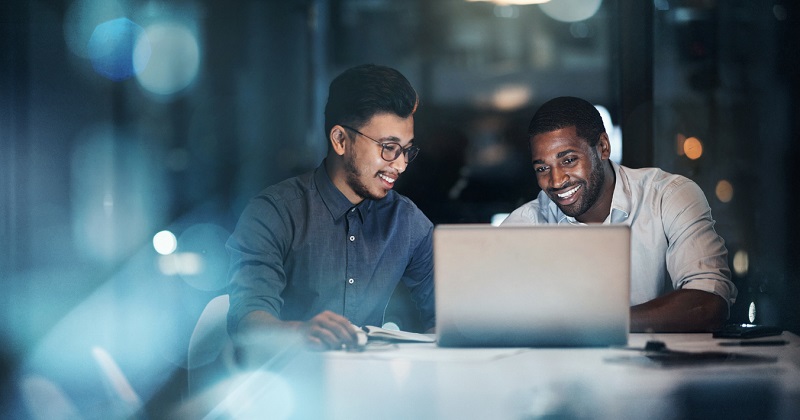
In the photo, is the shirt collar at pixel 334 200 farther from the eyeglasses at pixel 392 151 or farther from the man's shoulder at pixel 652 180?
the man's shoulder at pixel 652 180

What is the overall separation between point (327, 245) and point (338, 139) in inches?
16.2

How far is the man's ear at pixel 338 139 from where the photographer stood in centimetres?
269

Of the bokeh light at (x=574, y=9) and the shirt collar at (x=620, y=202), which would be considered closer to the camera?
the shirt collar at (x=620, y=202)

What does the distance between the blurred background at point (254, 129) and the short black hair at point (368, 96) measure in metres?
1.16

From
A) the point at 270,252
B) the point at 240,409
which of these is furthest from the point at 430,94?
the point at 240,409

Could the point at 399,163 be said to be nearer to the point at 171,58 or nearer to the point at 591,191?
the point at 591,191

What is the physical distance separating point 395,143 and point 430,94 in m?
4.10

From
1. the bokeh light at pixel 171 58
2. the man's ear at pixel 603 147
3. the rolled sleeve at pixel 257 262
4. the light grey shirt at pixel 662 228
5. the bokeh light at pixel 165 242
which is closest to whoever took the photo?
the rolled sleeve at pixel 257 262

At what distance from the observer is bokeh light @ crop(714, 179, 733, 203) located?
4668 mm

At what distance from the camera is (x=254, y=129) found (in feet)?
20.6

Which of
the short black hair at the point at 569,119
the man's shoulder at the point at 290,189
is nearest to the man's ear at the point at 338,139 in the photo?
the man's shoulder at the point at 290,189

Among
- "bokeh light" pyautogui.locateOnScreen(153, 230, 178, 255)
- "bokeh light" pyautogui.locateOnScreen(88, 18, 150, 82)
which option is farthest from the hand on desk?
"bokeh light" pyautogui.locateOnScreen(153, 230, 178, 255)

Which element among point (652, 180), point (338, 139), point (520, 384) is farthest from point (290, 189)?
point (520, 384)

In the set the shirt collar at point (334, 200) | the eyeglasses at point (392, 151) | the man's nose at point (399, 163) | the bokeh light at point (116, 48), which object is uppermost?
the bokeh light at point (116, 48)
